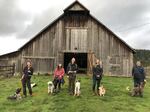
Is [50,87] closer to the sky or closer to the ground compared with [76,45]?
closer to the ground

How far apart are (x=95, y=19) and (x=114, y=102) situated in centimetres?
1460

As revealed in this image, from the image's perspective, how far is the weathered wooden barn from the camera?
30.6 meters

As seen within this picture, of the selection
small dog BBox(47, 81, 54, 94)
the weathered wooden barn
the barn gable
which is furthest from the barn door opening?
small dog BBox(47, 81, 54, 94)

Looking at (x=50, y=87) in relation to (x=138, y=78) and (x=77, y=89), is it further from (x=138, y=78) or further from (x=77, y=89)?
(x=138, y=78)

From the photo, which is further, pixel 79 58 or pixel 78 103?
pixel 79 58

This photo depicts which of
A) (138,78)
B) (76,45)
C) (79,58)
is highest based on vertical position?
(76,45)

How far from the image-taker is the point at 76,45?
30.7m

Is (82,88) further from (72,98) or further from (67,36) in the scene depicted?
(67,36)

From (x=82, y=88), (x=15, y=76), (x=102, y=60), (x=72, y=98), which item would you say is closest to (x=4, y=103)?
(x=72, y=98)

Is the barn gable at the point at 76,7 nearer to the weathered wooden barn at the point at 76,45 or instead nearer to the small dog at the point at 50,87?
the weathered wooden barn at the point at 76,45

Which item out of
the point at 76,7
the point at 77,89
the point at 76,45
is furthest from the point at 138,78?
the point at 76,7

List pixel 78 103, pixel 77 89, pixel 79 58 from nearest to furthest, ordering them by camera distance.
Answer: pixel 78 103
pixel 77 89
pixel 79 58

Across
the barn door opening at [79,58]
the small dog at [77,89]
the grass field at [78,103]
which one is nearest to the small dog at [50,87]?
the grass field at [78,103]

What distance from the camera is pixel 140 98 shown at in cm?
1880
